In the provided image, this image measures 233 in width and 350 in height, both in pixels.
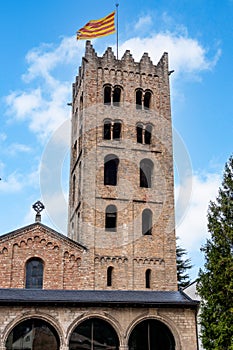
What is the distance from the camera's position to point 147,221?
123 ft

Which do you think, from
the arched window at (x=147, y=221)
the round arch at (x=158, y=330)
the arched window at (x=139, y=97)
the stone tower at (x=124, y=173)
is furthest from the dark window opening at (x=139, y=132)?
the round arch at (x=158, y=330)

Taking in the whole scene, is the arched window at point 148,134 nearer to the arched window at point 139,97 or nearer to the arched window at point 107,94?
the arched window at point 139,97

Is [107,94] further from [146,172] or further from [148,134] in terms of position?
[146,172]

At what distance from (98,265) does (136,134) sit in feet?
34.4

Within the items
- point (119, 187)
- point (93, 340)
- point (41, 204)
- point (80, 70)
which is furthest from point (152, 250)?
point (80, 70)

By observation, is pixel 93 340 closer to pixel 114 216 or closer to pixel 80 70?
pixel 114 216

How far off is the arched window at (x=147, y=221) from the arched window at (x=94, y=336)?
12.8 metres

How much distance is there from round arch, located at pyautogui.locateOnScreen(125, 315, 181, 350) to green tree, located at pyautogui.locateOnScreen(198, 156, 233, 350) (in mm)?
2174

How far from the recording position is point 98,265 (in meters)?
34.6

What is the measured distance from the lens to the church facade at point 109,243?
80.4ft

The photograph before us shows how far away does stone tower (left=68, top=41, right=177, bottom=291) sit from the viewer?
35344 mm

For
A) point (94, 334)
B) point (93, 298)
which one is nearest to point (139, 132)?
point (93, 298)

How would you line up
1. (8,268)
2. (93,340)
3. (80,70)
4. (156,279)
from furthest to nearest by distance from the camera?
(80,70)
(156,279)
(8,268)
(93,340)

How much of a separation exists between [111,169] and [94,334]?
16.5 m
